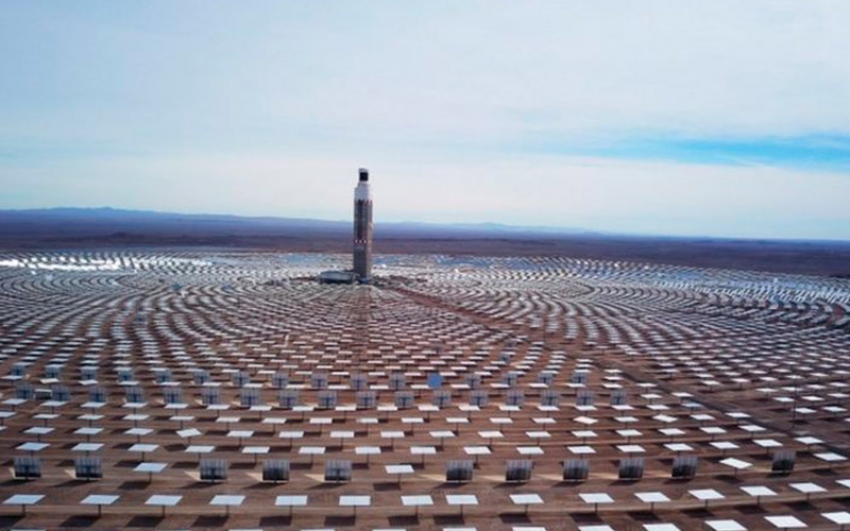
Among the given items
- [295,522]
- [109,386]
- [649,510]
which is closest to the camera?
[295,522]

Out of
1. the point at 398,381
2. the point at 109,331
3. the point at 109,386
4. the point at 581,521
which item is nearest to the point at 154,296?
the point at 109,331

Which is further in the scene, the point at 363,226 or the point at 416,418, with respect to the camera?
the point at 363,226

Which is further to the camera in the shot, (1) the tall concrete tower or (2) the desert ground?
(1) the tall concrete tower

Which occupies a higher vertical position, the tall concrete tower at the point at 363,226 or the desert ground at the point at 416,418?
the tall concrete tower at the point at 363,226

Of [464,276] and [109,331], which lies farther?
[464,276]

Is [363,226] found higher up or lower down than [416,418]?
higher up

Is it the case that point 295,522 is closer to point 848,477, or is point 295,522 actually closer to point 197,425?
point 197,425

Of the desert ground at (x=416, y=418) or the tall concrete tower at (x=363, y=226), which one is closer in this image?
the desert ground at (x=416, y=418)

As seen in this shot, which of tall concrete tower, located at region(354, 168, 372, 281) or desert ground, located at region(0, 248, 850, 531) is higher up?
tall concrete tower, located at region(354, 168, 372, 281)
